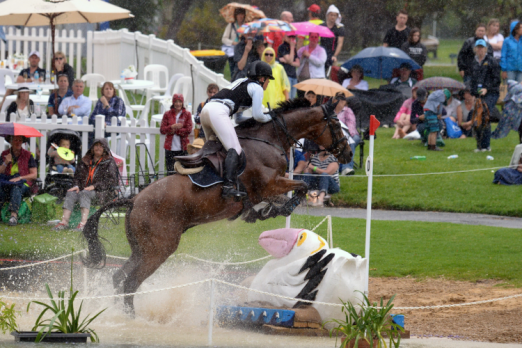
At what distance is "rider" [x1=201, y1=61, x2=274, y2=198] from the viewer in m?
7.55

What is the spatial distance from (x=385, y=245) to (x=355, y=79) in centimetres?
841

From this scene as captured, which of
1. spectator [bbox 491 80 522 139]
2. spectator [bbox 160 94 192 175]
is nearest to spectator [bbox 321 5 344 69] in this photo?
spectator [bbox 491 80 522 139]

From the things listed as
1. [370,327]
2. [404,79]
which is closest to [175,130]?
[370,327]

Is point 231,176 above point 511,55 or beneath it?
beneath

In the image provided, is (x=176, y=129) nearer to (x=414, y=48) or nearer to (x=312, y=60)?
(x=312, y=60)

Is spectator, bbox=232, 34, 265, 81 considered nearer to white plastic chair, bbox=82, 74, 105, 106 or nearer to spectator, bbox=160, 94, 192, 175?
spectator, bbox=160, 94, 192, 175

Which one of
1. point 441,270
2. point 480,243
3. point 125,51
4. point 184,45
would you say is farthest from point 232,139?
point 184,45

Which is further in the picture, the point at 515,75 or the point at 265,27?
the point at 515,75

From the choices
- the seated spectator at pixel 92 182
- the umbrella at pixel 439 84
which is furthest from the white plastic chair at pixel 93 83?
the umbrella at pixel 439 84

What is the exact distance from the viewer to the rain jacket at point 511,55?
17.1 meters

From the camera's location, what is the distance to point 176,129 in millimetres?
12211

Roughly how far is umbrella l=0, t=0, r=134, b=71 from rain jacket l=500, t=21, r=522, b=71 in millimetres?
8341

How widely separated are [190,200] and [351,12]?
75.8ft

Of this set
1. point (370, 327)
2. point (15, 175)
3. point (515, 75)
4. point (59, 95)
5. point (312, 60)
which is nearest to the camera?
point (370, 327)
